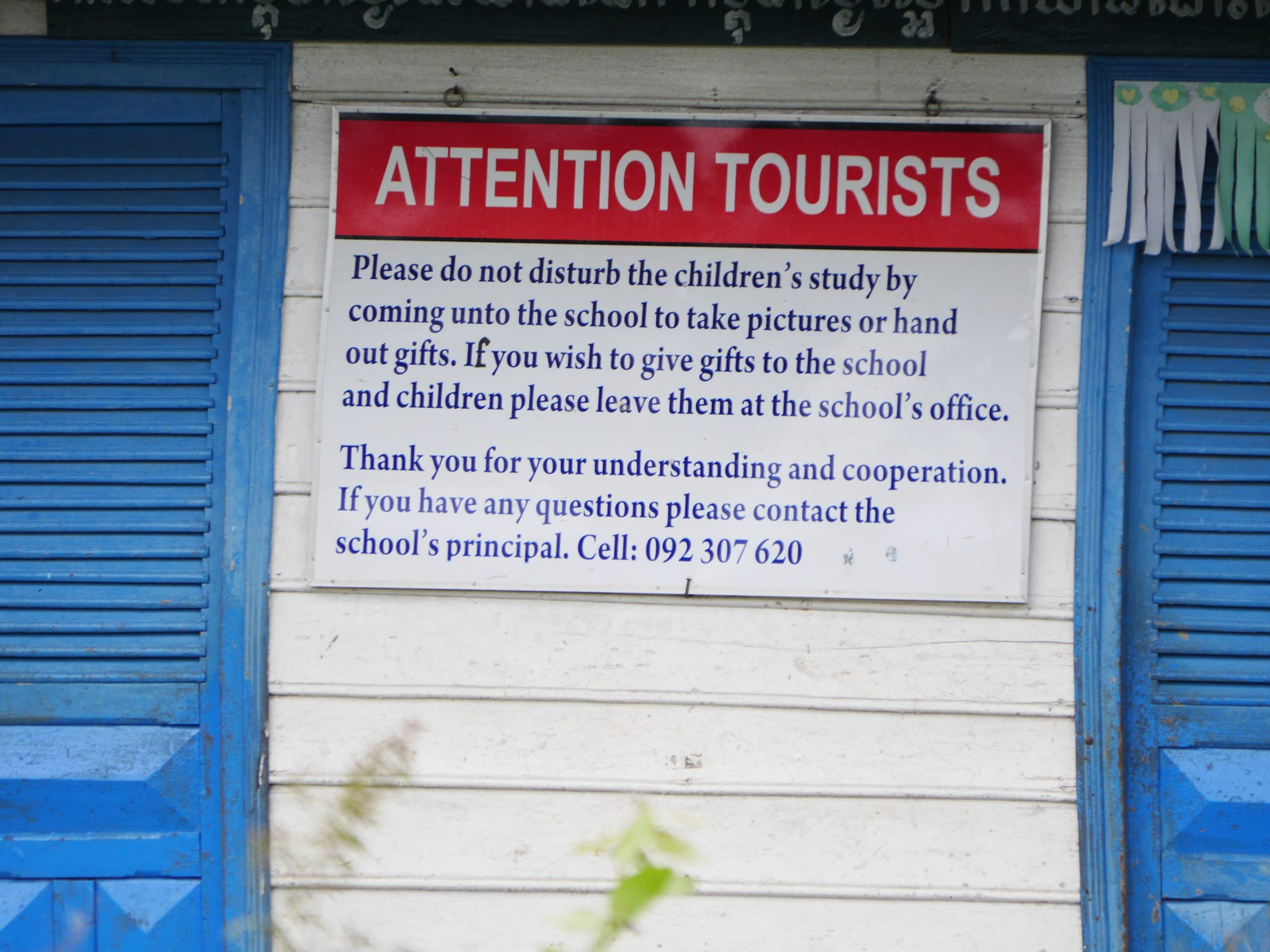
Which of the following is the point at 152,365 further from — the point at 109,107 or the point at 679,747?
the point at 679,747

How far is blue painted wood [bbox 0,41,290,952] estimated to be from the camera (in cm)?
219

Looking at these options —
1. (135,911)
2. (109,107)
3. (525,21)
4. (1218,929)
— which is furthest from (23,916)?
(1218,929)

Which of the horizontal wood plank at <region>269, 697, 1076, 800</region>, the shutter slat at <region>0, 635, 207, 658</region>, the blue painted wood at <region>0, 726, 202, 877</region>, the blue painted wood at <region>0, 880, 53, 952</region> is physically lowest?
the blue painted wood at <region>0, 880, 53, 952</region>

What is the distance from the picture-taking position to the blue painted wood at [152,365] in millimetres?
2191

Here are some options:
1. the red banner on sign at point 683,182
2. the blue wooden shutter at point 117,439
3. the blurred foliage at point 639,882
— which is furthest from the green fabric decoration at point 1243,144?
the blue wooden shutter at point 117,439

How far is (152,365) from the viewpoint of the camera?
223cm

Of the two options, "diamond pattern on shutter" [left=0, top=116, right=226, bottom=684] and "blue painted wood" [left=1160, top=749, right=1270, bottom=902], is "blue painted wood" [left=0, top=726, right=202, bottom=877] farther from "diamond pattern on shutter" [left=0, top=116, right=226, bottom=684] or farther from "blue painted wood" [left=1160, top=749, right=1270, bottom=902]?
"blue painted wood" [left=1160, top=749, right=1270, bottom=902]

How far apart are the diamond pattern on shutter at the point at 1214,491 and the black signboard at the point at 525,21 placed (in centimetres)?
92

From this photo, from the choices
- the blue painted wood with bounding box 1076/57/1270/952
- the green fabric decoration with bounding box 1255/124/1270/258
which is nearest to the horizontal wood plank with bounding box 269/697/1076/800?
the blue painted wood with bounding box 1076/57/1270/952

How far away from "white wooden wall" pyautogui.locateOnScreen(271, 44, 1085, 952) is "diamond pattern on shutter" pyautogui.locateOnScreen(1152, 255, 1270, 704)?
25cm

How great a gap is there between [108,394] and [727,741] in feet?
5.48

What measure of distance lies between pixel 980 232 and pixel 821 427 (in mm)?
580

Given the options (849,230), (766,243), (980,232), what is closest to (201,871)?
(766,243)

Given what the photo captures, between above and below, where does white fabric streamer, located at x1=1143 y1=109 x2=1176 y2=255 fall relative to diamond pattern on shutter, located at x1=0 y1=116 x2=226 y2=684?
above
